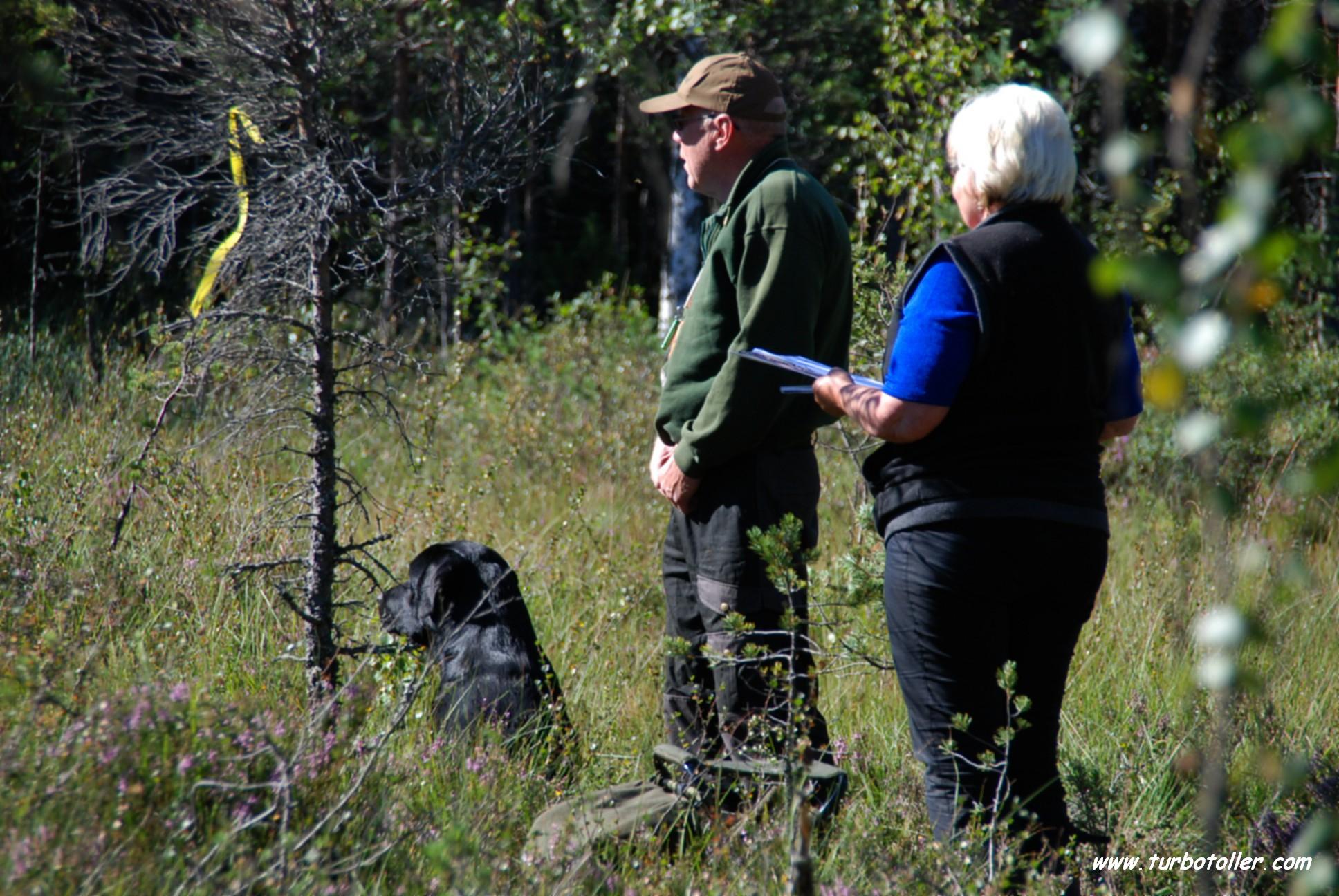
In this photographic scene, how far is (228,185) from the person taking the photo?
3.55 meters

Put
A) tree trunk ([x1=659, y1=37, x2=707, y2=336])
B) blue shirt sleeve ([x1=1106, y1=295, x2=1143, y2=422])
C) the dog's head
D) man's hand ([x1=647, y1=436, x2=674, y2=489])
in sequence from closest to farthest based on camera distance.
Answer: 1. blue shirt sleeve ([x1=1106, y1=295, x2=1143, y2=422])
2. man's hand ([x1=647, y1=436, x2=674, y2=489])
3. the dog's head
4. tree trunk ([x1=659, y1=37, x2=707, y2=336])

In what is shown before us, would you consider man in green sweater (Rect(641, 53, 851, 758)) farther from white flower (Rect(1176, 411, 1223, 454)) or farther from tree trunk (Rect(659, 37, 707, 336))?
tree trunk (Rect(659, 37, 707, 336))

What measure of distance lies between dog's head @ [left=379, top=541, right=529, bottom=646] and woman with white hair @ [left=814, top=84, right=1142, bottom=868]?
1.62 meters

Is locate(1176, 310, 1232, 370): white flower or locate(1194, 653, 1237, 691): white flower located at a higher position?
locate(1176, 310, 1232, 370): white flower

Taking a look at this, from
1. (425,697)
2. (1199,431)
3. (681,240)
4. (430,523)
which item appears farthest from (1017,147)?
(681,240)

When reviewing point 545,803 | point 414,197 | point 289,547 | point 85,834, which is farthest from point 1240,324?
point 289,547

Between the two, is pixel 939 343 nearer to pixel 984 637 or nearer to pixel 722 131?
pixel 984 637

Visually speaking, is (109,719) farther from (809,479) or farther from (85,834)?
(809,479)

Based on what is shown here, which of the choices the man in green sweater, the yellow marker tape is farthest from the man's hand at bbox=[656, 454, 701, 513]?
the yellow marker tape

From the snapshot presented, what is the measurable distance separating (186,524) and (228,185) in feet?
4.71

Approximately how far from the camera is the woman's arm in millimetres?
2396

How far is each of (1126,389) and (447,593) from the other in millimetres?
2271

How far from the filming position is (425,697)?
3422mm

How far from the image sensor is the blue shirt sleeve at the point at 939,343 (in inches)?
93.1
